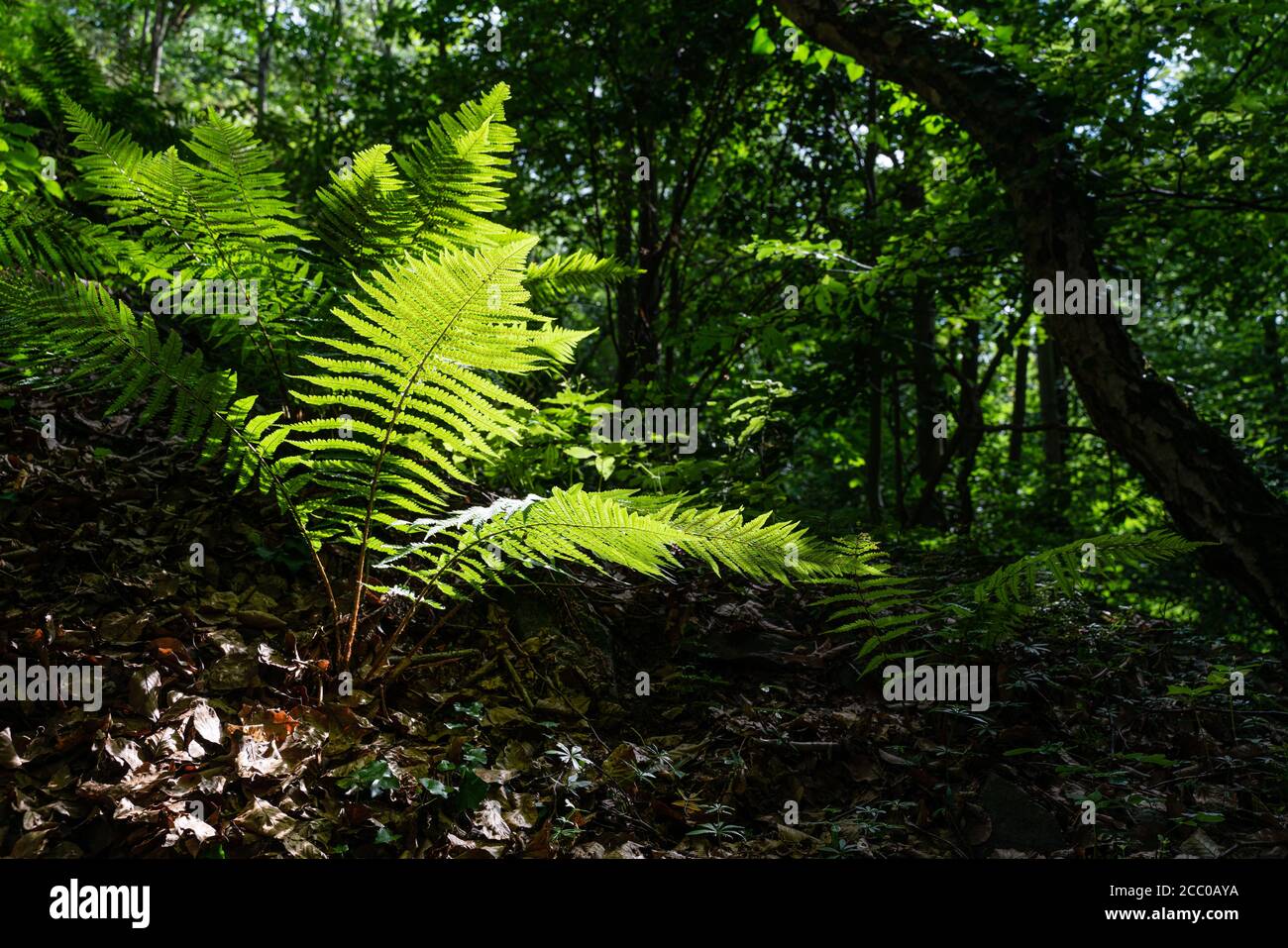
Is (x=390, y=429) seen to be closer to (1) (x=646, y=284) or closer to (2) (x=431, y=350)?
(2) (x=431, y=350)

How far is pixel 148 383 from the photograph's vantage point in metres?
1.98

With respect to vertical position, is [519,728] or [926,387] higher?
[926,387]

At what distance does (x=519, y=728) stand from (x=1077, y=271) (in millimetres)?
2604

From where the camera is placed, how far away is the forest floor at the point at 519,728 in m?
1.59

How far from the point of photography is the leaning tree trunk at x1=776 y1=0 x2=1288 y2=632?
2660 mm

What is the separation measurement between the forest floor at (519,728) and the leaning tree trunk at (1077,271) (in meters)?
0.46

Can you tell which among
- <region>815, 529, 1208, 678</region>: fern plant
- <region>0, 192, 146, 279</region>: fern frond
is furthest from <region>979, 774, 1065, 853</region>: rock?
<region>0, 192, 146, 279</region>: fern frond
